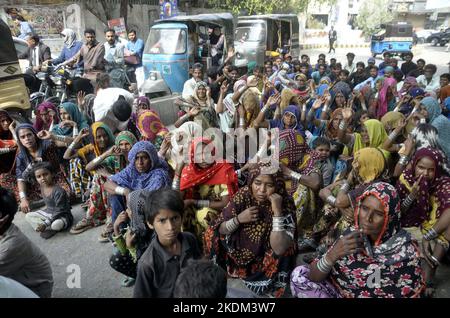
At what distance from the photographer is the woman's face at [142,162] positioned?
3.27 meters

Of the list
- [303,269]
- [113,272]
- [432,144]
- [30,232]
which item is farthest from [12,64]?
[432,144]

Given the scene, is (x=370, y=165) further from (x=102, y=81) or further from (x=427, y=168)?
(x=102, y=81)

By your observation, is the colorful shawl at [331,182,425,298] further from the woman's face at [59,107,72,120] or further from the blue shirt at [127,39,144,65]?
the blue shirt at [127,39,144,65]

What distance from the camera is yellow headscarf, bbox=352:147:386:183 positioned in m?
2.86

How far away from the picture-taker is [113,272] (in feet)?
10.5

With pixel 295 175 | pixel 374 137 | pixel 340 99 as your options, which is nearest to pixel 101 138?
pixel 295 175

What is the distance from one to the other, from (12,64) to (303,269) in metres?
5.87

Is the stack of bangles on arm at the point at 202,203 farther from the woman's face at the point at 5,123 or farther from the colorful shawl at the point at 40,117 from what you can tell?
the woman's face at the point at 5,123

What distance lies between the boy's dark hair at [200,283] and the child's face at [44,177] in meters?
2.96

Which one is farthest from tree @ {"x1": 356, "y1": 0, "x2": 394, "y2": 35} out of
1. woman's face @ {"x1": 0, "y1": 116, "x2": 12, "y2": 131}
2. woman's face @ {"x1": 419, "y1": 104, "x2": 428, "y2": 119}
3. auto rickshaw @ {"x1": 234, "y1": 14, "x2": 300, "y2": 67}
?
woman's face @ {"x1": 0, "y1": 116, "x2": 12, "y2": 131}

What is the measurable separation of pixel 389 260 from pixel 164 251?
1.36m

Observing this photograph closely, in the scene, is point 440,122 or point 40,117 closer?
point 440,122

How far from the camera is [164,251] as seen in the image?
215 centimetres

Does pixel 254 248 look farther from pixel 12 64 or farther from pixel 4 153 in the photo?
pixel 12 64
